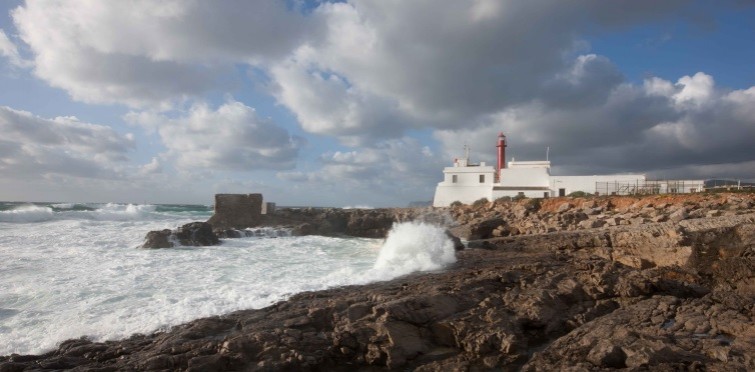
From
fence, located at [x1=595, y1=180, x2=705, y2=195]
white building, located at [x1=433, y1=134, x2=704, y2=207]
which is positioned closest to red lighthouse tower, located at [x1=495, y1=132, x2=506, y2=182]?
white building, located at [x1=433, y1=134, x2=704, y2=207]

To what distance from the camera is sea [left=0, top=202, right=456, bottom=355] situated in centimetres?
681

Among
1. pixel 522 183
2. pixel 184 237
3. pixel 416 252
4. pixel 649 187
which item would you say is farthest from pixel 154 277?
pixel 649 187

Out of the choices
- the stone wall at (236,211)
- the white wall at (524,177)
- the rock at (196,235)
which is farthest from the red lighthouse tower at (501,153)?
the rock at (196,235)

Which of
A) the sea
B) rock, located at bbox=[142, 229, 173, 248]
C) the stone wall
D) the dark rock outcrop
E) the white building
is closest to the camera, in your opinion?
the sea

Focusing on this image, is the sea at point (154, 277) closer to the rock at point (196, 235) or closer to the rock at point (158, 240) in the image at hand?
the rock at point (158, 240)

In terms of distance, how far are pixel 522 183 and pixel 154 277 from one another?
85.8 ft

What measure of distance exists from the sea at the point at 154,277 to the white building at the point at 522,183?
16.1m

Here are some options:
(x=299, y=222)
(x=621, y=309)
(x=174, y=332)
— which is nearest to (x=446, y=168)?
(x=299, y=222)

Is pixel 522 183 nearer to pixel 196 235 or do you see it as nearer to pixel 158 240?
pixel 196 235

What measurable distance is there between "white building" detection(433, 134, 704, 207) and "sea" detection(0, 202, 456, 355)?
16.1 meters

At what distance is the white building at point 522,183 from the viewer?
26.3 meters

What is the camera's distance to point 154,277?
10008 millimetres

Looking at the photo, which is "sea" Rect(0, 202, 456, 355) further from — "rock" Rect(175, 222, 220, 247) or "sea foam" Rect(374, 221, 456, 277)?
"rock" Rect(175, 222, 220, 247)

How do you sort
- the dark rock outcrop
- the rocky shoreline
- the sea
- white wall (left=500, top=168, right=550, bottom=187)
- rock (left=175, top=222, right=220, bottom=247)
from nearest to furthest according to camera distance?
1. the rocky shoreline
2. the sea
3. the dark rock outcrop
4. rock (left=175, top=222, right=220, bottom=247)
5. white wall (left=500, top=168, right=550, bottom=187)
